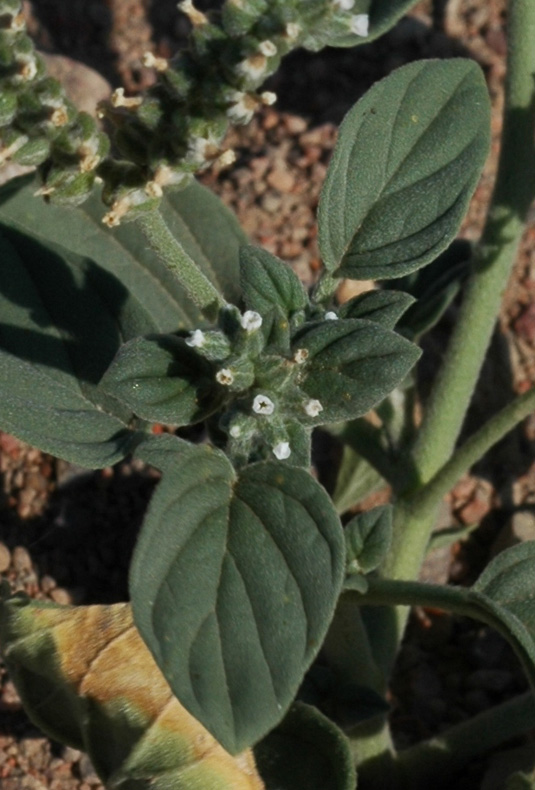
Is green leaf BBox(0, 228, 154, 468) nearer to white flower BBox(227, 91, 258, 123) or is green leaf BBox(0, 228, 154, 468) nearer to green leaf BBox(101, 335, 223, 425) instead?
green leaf BBox(101, 335, 223, 425)

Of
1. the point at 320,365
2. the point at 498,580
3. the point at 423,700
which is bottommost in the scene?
the point at 423,700

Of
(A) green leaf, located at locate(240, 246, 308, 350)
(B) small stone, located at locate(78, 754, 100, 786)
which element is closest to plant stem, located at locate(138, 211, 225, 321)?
(A) green leaf, located at locate(240, 246, 308, 350)

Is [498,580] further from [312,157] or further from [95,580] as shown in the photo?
[312,157]

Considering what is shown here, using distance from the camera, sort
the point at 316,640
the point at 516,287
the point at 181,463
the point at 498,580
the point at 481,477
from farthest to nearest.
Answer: the point at 516,287
the point at 481,477
the point at 498,580
the point at 181,463
the point at 316,640

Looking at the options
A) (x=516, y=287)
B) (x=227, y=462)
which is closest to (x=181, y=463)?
(x=227, y=462)

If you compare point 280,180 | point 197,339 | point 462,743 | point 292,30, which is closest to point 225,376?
point 197,339

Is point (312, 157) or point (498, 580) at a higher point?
point (498, 580)
